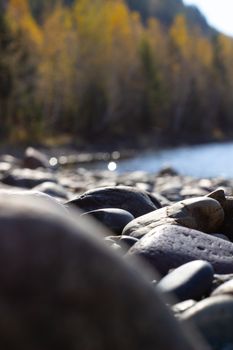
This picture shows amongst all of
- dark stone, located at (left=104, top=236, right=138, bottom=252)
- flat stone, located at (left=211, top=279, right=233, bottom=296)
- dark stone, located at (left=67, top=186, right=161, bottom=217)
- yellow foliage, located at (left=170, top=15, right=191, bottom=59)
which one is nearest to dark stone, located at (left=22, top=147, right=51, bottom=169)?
dark stone, located at (left=67, top=186, right=161, bottom=217)

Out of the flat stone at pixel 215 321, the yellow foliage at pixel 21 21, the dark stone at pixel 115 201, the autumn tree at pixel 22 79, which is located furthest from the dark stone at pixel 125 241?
the yellow foliage at pixel 21 21

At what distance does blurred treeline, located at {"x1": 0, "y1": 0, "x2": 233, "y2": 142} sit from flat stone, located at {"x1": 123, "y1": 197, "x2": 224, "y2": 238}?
23.5 metres

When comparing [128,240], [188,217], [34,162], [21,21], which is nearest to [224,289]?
[128,240]

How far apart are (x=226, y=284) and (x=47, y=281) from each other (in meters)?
1.32

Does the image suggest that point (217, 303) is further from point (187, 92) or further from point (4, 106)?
point (187, 92)

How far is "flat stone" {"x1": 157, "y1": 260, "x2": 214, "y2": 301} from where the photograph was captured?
273 centimetres

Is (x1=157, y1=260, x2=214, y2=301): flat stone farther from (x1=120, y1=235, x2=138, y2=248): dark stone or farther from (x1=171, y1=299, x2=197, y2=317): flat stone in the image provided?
(x1=120, y1=235, x2=138, y2=248): dark stone

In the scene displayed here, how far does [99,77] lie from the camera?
36.3m

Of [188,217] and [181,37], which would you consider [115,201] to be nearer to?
[188,217]

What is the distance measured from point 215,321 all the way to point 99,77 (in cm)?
3452

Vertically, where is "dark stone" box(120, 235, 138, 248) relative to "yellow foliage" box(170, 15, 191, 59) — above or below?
below

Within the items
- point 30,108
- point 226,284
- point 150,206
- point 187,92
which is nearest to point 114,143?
point 30,108

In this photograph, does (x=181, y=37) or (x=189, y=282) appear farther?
(x=181, y=37)

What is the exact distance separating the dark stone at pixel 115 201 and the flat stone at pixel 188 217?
61 cm
